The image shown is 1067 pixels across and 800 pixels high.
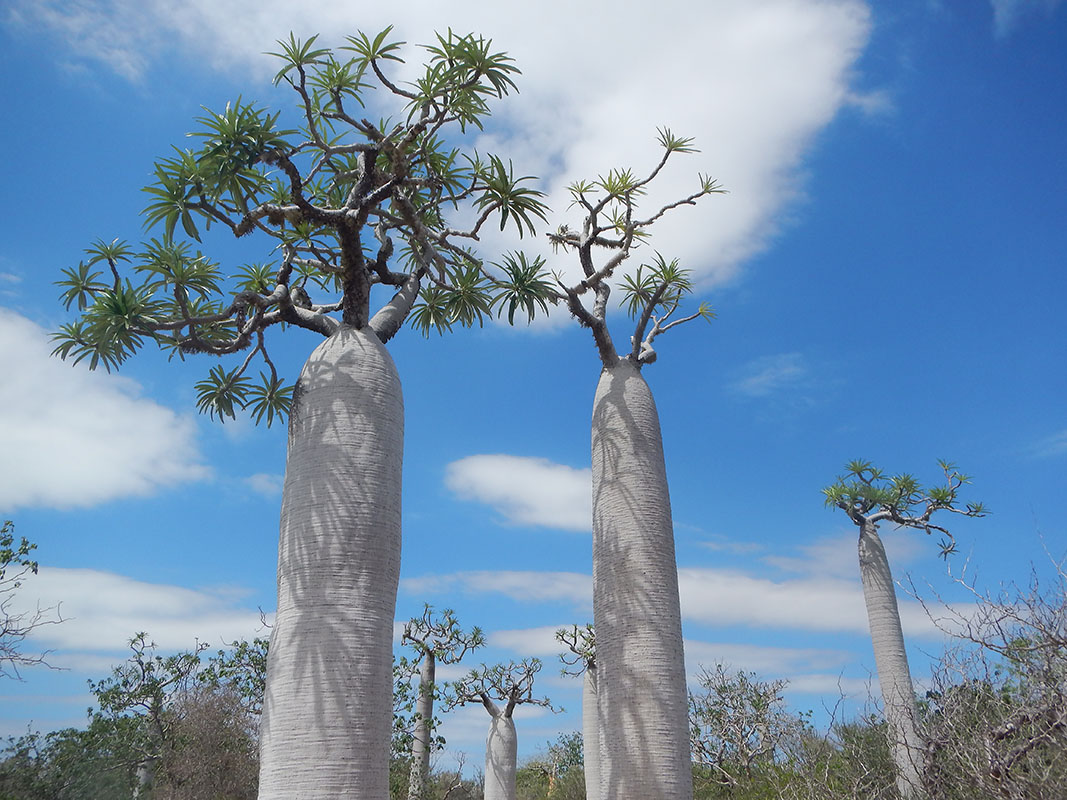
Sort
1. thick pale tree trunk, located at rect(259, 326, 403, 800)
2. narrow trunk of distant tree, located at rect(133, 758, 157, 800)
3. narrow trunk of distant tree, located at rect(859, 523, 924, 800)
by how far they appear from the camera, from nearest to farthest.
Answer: thick pale tree trunk, located at rect(259, 326, 403, 800)
narrow trunk of distant tree, located at rect(859, 523, 924, 800)
narrow trunk of distant tree, located at rect(133, 758, 157, 800)

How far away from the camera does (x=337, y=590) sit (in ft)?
14.9

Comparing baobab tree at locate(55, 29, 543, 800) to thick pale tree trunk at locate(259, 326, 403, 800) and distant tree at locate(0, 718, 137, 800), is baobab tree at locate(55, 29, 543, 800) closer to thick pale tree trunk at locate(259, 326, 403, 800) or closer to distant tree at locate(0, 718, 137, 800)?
thick pale tree trunk at locate(259, 326, 403, 800)

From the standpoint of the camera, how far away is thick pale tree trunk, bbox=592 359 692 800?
574cm

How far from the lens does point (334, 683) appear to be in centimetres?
439

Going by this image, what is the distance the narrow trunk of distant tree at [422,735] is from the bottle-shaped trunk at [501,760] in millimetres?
1289

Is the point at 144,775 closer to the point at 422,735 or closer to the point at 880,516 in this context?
the point at 422,735

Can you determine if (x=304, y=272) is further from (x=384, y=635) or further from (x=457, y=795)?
(x=457, y=795)

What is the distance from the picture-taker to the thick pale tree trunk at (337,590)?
431 cm

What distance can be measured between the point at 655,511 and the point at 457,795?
39.9 feet

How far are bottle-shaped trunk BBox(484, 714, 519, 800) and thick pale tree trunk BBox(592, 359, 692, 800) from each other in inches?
307

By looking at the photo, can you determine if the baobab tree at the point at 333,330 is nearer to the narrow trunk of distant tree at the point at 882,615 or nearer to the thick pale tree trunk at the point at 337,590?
the thick pale tree trunk at the point at 337,590

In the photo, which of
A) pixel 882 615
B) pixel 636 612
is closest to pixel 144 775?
pixel 636 612

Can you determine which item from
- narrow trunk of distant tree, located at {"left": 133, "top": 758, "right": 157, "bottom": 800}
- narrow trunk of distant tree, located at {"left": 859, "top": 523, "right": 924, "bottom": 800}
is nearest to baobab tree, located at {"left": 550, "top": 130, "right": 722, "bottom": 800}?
narrow trunk of distant tree, located at {"left": 859, "top": 523, "right": 924, "bottom": 800}

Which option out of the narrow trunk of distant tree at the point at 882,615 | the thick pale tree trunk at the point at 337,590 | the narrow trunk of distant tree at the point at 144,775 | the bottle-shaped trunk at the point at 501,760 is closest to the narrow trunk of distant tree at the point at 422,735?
the bottle-shaped trunk at the point at 501,760
